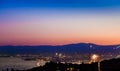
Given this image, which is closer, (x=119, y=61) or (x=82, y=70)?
(x=82, y=70)

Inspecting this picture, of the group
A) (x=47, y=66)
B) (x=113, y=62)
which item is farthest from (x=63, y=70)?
(x=113, y=62)

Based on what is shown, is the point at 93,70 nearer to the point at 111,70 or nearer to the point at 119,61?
the point at 111,70

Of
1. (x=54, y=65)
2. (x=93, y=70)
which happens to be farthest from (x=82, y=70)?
(x=54, y=65)

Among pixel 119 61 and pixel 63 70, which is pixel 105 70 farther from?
pixel 119 61

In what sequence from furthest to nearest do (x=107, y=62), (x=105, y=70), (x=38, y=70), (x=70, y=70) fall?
1. (x=107, y=62)
2. (x=38, y=70)
3. (x=70, y=70)
4. (x=105, y=70)

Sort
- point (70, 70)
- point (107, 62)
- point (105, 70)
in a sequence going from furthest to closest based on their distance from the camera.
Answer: point (107, 62), point (70, 70), point (105, 70)

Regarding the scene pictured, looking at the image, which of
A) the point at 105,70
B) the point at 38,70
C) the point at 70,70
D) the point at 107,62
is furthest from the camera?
the point at 107,62

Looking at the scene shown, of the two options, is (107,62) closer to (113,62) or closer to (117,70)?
(113,62)

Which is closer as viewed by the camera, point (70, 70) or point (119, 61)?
point (70, 70)

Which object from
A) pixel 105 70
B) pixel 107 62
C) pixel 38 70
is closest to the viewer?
pixel 105 70
